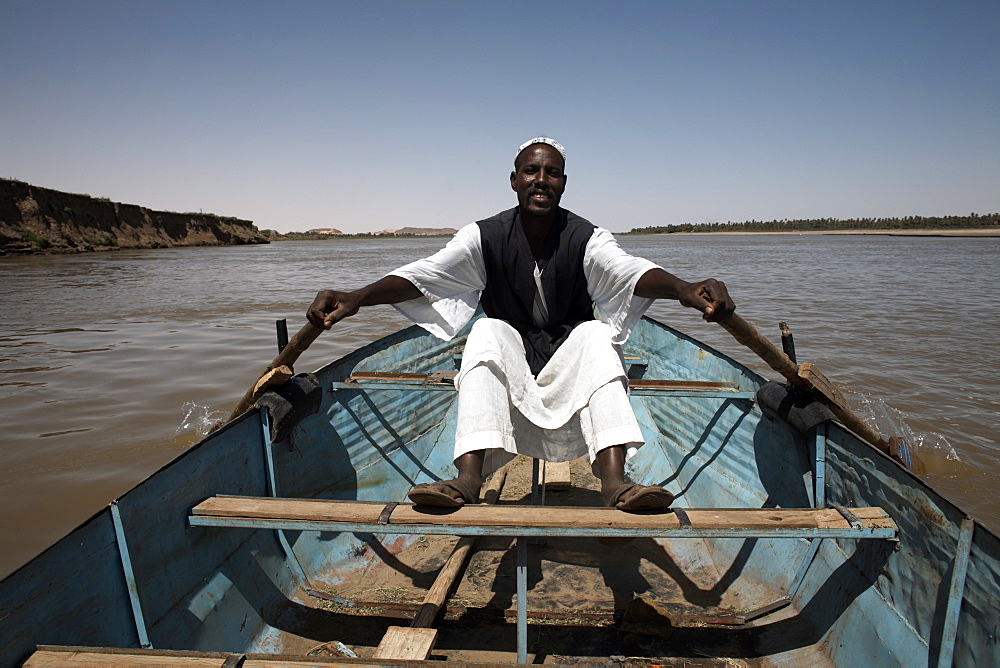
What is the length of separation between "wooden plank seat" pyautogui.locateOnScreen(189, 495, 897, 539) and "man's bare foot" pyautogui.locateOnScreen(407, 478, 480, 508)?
30 mm

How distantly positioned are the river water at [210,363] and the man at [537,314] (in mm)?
2809

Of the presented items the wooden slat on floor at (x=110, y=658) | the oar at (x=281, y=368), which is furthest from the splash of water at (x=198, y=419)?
the wooden slat on floor at (x=110, y=658)

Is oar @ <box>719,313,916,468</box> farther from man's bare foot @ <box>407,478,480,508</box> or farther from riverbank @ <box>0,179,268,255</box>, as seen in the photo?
riverbank @ <box>0,179,268,255</box>

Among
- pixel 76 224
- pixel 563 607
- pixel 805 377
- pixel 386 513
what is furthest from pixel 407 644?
pixel 76 224

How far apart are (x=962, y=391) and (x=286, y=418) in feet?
22.9

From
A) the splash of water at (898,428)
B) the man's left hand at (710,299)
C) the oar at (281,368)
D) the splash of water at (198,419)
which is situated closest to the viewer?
the man's left hand at (710,299)

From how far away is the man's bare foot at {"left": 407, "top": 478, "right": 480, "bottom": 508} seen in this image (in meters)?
1.69

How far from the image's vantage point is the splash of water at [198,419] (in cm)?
488

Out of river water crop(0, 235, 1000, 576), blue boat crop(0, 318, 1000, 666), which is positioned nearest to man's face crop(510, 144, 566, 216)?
blue boat crop(0, 318, 1000, 666)

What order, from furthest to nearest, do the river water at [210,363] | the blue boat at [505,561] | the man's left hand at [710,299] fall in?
the river water at [210,363] → the man's left hand at [710,299] → the blue boat at [505,561]

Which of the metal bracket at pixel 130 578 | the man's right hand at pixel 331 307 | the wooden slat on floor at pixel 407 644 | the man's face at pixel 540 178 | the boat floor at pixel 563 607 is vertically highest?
the man's face at pixel 540 178

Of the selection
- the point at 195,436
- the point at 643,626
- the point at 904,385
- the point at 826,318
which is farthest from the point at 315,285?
the point at 643,626

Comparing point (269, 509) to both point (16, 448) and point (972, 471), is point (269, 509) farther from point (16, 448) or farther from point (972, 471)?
point (972, 471)

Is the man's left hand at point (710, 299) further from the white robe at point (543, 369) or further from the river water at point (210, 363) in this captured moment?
the river water at point (210, 363)
